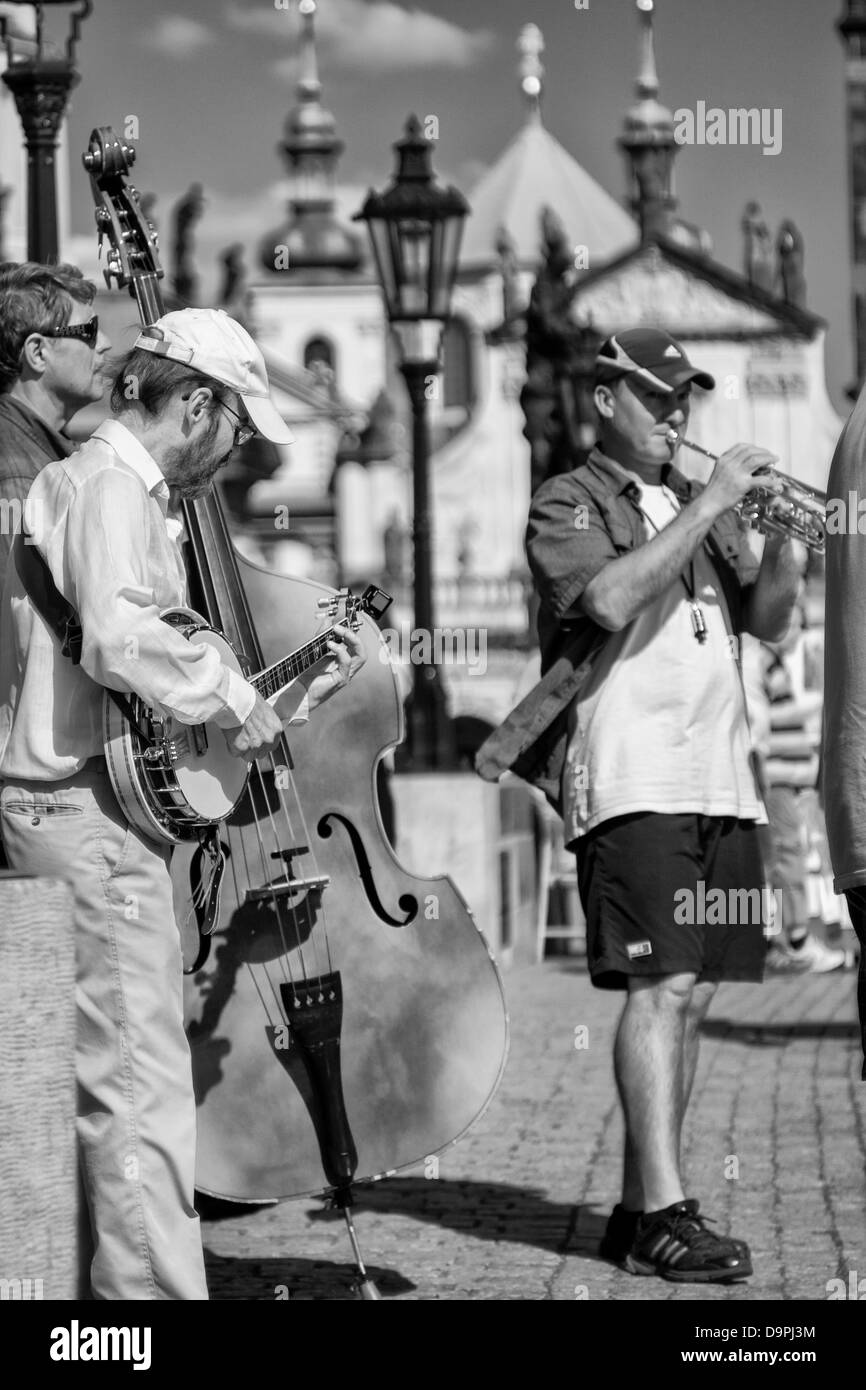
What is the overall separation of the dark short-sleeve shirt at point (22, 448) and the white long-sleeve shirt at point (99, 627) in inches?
17.2

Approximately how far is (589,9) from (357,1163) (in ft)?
10.5

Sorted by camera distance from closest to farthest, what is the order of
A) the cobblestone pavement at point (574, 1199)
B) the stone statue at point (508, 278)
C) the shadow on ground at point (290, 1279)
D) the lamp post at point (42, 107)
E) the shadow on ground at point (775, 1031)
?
the shadow on ground at point (290, 1279) < the cobblestone pavement at point (574, 1199) < the lamp post at point (42, 107) < the shadow on ground at point (775, 1031) < the stone statue at point (508, 278)

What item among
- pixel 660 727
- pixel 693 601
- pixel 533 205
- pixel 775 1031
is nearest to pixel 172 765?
pixel 660 727

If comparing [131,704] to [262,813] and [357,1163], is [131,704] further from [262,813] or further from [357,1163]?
[357,1163]

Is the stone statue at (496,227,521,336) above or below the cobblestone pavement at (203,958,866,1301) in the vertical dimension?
above

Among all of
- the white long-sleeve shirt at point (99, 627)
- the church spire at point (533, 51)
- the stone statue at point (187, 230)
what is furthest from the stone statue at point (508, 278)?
the white long-sleeve shirt at point (99, 627)

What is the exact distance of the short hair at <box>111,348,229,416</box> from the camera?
4.26 meters

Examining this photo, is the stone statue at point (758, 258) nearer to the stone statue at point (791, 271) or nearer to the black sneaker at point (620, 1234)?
the stone statue at point (791, 271)

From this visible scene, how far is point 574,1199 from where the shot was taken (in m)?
6.23

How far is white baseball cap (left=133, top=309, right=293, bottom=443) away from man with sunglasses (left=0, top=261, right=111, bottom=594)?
561 millimetres

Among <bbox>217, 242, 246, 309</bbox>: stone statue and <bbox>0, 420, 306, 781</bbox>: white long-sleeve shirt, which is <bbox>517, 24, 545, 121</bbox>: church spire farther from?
<bbox>217, 242, 246, 309</bbox>: stone statue

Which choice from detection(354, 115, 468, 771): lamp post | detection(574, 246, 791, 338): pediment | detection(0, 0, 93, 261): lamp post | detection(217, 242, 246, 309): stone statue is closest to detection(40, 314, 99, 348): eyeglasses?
detection(0, 0, 93, 261): lamp post

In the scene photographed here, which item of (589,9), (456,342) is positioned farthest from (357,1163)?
(456,342)

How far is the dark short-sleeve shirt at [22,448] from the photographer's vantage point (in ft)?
15.5
